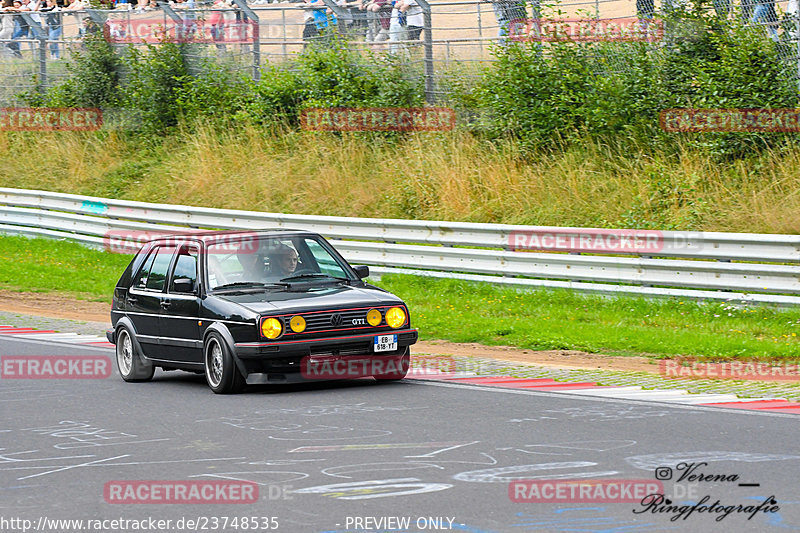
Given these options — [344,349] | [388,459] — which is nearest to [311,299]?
[344,349]

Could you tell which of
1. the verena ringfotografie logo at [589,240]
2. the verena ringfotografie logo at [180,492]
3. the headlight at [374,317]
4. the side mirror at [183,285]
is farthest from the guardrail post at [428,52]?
the verena ringfotografie logo at [180,492]

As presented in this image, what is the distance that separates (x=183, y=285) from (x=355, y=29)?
1556cm

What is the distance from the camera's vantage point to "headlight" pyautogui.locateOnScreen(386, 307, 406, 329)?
1084 cm

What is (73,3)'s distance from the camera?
106 ft

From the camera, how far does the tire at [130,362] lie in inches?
478

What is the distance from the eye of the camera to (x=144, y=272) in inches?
489

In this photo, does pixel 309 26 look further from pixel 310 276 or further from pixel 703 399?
pixel 703 399

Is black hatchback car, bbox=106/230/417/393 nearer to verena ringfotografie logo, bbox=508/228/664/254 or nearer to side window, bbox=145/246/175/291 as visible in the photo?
side window, bbox=145/246/175/291

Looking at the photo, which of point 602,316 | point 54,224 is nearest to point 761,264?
point 602,316

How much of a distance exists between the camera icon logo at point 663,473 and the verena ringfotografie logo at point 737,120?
1248cm

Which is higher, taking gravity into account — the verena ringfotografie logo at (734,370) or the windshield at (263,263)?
the windshield at (263,263)

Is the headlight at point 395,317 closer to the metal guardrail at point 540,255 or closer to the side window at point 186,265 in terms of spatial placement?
the side window at point 186,265

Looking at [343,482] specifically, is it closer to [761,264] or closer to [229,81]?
[761,264]

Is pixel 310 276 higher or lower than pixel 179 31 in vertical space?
lower
